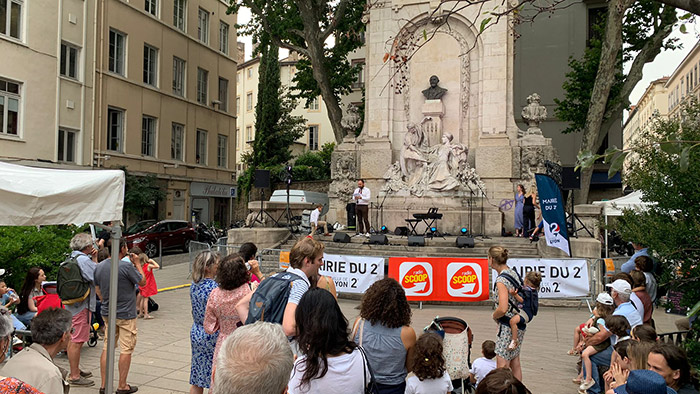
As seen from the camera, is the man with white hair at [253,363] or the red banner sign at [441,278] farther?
the red banner sign at [441,278]

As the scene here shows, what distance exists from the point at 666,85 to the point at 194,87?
69.4 meters

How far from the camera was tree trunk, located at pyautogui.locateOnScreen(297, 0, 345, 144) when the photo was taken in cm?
2517

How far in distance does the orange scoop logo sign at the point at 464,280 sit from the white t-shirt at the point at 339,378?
867cm

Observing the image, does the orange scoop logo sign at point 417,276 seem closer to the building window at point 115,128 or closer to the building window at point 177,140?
the building window at point 115,128

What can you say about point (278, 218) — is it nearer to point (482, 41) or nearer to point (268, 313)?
point (482, 41)

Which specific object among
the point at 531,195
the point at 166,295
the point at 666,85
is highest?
the point at 666,85

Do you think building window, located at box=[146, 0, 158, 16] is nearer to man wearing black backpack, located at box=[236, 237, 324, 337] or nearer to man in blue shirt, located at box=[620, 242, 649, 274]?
man in blue shirt, located at box=[620, 242, 649, 274]

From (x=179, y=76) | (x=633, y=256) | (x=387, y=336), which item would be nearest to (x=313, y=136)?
(x=179, y=76)

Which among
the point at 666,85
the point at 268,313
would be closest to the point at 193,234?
the point at 268,313

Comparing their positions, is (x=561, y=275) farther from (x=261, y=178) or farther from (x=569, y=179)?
(x=261, y=178)

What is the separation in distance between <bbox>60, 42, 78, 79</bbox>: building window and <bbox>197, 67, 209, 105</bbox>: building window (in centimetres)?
950

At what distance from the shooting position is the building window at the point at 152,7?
30.7 metres

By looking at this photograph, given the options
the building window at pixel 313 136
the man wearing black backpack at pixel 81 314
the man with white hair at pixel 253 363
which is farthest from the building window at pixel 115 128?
the building window at pixel 313 136

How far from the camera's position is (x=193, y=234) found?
25.8 meters
